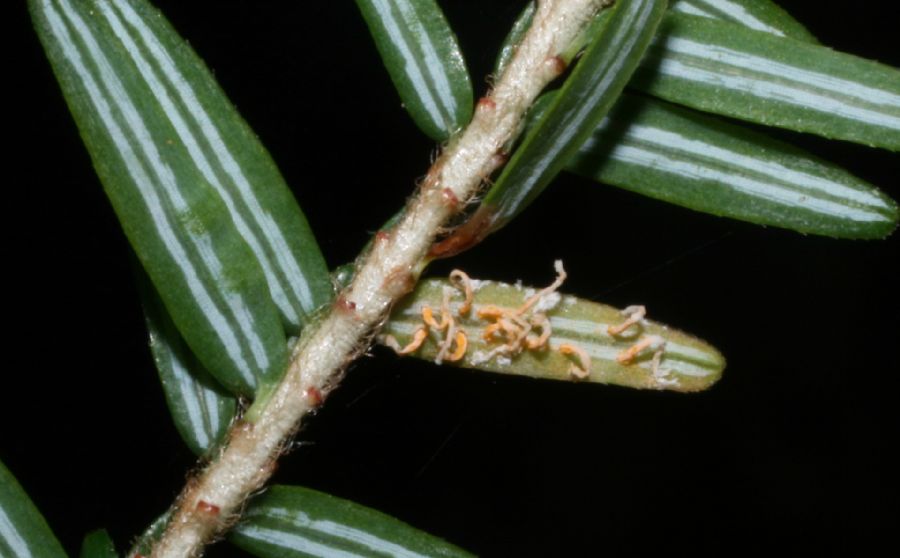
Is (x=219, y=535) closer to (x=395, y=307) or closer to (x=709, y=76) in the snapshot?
(x=395, y=307)

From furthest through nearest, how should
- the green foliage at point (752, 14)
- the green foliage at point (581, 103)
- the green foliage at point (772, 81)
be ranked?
the green foliage at point (752, 14) → the green foliage at point (772, 81) → the green foliage at point (581, 103)

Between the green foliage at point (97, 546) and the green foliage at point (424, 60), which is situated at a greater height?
the green foliage at point (424, 60)

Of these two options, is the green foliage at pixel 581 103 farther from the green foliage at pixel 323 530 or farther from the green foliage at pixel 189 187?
the green foliage at pixel 323 530

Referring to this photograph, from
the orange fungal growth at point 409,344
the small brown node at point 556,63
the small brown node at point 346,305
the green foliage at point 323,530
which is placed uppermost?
the small brown node at point 556,63

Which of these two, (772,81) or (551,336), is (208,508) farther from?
(772,81)

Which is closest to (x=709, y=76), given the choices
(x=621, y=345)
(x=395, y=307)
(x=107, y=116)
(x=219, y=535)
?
(x=621, y=345)

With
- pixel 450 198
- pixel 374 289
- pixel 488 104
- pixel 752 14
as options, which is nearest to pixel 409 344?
pixel 374 289

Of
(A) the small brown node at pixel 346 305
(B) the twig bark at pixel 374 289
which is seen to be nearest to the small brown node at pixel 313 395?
(B) the twig bark at pixel 374 289

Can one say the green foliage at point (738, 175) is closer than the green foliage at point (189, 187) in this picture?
No

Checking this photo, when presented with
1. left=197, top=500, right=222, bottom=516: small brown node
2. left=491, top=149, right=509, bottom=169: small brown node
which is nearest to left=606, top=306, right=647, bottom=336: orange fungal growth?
left=491, top=149, right=509, bottom=169: small brown node
